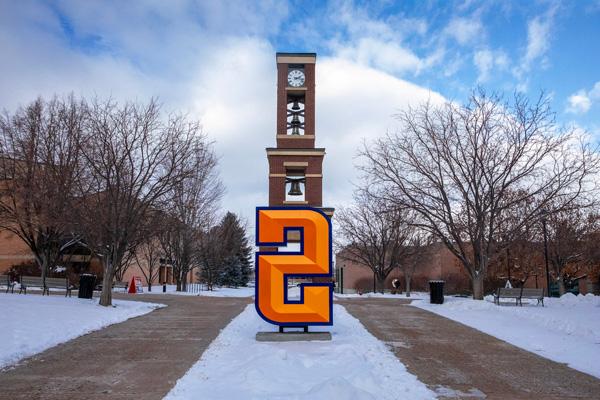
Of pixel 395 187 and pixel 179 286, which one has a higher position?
pixel 395 187

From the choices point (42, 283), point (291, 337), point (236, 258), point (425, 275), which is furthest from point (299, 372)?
point (236, 258)

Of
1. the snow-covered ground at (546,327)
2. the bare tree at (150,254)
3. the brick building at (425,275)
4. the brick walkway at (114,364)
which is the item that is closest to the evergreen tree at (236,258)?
the bare tree at (150,254)

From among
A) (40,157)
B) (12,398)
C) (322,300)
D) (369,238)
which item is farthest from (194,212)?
(12,398)

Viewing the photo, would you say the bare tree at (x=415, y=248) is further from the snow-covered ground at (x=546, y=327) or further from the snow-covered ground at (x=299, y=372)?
the snow-covered ground at (x=299, y=372)

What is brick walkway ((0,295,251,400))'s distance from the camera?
270 inches

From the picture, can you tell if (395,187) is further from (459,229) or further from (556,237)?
(556,237)

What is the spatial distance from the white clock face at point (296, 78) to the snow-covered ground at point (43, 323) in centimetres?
1830

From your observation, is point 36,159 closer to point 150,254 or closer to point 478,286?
point 150,254

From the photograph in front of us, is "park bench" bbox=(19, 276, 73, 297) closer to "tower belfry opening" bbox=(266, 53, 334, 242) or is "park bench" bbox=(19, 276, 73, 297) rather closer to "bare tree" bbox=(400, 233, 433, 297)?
"tower belfry opening" bbox=(266, 53, 334, 242)

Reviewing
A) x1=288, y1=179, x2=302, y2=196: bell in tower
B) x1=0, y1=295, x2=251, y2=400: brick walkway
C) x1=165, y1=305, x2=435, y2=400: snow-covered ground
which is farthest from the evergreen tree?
x1=165, y1=305, x2=435, y2=400: snow-covered ground

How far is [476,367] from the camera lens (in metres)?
8.86

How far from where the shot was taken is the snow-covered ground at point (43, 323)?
9516 millimetres

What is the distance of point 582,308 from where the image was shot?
18.8m

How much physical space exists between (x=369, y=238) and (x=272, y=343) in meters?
27.7
